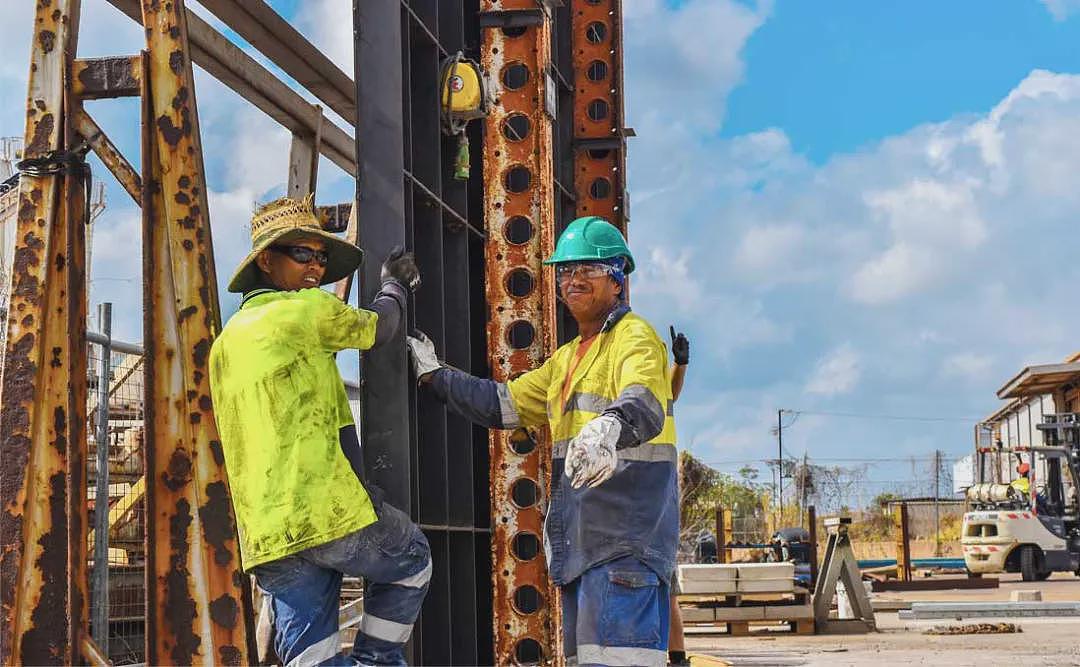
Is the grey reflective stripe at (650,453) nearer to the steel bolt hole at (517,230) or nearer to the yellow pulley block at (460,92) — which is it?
the yellow pulley block at (460,92)

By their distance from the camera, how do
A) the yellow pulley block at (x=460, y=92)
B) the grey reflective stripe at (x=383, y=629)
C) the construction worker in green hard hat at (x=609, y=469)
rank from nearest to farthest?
the construction worker in green hard hat at (x=609, y=469) → the grey reflective stripe at (x=383, y=629) → the yellow pulley block at (x=460, y=92)

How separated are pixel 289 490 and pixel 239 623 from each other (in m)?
1.52

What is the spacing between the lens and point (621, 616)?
4.96 m

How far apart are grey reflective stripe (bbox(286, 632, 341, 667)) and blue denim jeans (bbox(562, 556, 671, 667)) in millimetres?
896

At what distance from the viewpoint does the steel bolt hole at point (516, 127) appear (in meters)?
8.12

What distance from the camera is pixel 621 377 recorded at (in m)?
5.15

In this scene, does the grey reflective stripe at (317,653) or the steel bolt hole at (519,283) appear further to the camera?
the steel bolt hole at (519,283)

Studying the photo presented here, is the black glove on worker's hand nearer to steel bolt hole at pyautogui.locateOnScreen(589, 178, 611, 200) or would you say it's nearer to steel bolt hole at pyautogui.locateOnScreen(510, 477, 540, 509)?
steel bolt hole at pyautogui.locateOnScreen(510, 477, 540, 509)

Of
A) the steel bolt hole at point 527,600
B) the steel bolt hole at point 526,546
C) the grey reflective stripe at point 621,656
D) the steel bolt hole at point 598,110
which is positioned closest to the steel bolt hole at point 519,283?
the steel bolt hole at point 526,546

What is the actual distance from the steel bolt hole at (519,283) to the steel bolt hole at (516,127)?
2.60 feet

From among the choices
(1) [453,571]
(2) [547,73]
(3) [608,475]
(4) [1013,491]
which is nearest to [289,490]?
(3) [608,475]

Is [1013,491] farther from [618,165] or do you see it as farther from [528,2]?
[528,2]

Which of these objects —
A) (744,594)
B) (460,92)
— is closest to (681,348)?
(460,92)

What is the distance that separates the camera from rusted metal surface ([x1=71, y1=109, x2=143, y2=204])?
252 inches
